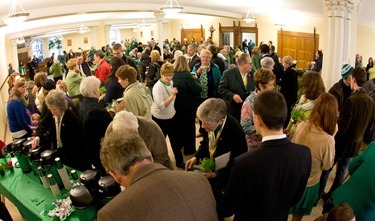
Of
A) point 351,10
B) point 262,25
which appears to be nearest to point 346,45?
point 351,10

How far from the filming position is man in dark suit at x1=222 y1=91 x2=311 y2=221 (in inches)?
62.4

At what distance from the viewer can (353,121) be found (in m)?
3.22

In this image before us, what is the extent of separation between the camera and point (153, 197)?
4.02 ft

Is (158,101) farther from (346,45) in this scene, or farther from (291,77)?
(346,45)

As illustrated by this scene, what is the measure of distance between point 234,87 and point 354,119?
1.50 m

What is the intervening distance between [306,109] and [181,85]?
67.6 inches

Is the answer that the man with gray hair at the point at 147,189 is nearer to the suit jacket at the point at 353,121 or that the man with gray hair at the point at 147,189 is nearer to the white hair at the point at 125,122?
the white hair at the point at 125,122

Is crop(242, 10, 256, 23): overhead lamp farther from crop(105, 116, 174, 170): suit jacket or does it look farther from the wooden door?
crop(105, 116, 174, 170): suit jacket

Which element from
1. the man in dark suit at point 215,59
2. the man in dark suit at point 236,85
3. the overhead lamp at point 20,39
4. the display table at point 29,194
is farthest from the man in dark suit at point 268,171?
the overhead lamp at point 20,39

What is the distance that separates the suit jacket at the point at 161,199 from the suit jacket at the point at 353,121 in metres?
2.36

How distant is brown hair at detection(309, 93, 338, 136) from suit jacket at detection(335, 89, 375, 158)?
69cm

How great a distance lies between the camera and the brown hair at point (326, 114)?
2.56 meters

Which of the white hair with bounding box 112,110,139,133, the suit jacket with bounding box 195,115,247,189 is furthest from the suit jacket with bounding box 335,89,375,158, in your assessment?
the white hair with bounding box 112,110,139,133

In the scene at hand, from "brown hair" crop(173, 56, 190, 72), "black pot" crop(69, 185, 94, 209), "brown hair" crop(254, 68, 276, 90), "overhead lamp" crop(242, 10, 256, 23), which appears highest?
"overhead lamp" crop(242, 10, 256, 23)
